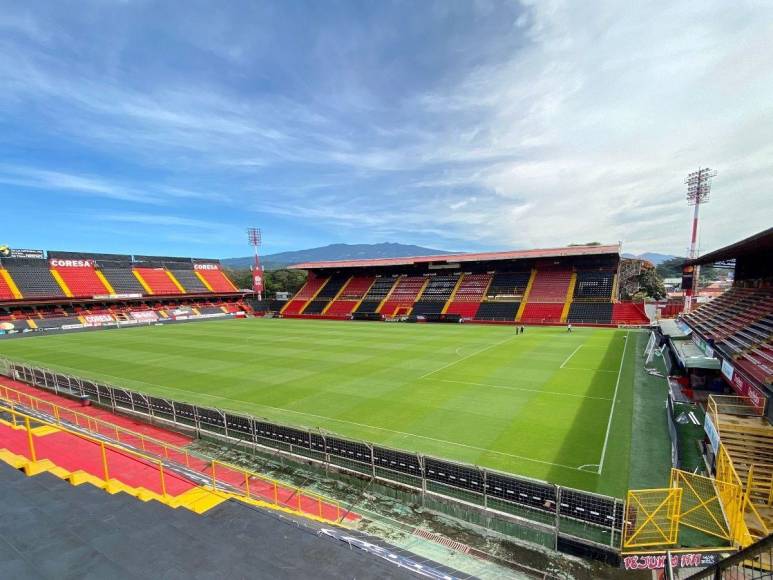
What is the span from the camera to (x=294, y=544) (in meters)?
4.38

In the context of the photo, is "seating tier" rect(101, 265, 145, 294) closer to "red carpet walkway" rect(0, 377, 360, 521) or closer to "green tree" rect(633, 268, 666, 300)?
"red carpet walkway" rect(0, 377, 360, 521)

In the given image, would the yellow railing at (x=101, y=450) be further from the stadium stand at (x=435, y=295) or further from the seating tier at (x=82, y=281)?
the seating tier at (x=82, y=281)

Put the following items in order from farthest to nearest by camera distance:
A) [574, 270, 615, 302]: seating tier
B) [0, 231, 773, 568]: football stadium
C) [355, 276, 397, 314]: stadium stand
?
[355, 276, 397, 314]: stadium stand, [574, 270, 615, 302]: seating tier, [0, 231, 773, 568]: football stadium

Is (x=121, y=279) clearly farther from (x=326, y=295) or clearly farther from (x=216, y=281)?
(x=326, y=295)

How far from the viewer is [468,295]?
46875 millimetres

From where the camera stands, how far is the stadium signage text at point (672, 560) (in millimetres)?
5777

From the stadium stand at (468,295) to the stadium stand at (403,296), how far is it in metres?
5.40

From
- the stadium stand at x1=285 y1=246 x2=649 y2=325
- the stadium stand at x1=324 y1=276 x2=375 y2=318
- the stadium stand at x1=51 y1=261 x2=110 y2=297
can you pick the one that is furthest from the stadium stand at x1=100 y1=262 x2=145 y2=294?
the stadium stand at x1=324 y1=276 x2=375 y2=318

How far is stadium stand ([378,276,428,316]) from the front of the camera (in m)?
48.2

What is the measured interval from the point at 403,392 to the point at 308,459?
655cm

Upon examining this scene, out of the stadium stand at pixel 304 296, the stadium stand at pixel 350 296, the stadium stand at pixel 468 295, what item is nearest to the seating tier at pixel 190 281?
the stadium stand at pixel 304 296

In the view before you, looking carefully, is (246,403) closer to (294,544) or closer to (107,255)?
(294,544)

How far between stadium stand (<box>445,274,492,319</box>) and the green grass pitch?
10994mm

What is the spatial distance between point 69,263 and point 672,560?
67.3 metres
